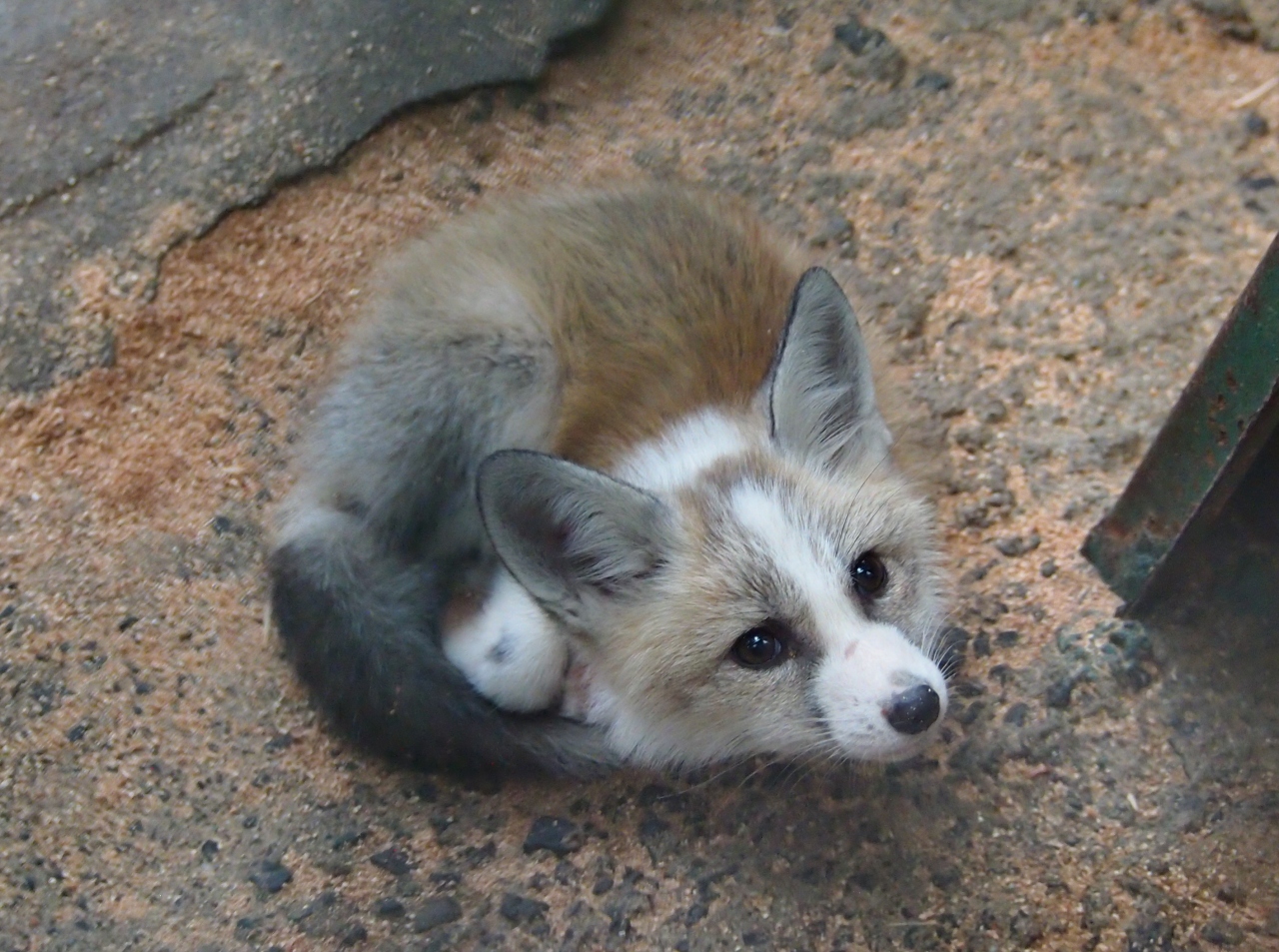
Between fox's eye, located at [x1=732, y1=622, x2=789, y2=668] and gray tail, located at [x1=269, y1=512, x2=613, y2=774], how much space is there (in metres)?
0.41

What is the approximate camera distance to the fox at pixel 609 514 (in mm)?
1985

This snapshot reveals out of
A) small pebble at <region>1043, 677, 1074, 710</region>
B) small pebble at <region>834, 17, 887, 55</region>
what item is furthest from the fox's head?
small pebble at <region>834, 17, 887, 55</region>

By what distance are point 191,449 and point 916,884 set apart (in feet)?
5.55

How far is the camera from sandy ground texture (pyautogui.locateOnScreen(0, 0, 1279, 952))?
80.7 inches

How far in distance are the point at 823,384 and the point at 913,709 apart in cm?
61

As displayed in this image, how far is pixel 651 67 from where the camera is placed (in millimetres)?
3230

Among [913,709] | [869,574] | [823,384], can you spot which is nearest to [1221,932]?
[913,709]

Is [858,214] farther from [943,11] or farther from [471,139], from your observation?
[471,139]

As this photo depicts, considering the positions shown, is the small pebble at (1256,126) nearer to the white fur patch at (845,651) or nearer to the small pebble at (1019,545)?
the small pebble at (1019,545)

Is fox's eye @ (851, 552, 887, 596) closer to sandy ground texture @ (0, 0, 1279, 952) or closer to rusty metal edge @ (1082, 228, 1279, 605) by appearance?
sandy ground texture @ (0, 0, 1279, 952)

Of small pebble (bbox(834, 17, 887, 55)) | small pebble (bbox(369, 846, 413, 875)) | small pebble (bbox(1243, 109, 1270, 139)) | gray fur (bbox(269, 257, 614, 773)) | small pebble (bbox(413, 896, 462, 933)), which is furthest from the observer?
small pebble (bbox(834, 17, 887, 55))

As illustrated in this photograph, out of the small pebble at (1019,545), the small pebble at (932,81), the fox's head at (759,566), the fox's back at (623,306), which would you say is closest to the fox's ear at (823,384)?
the fox's head at (759,566)

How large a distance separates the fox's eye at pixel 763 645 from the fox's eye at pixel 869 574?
16 centimetres

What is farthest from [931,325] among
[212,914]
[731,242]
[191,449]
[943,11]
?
[212,914]
